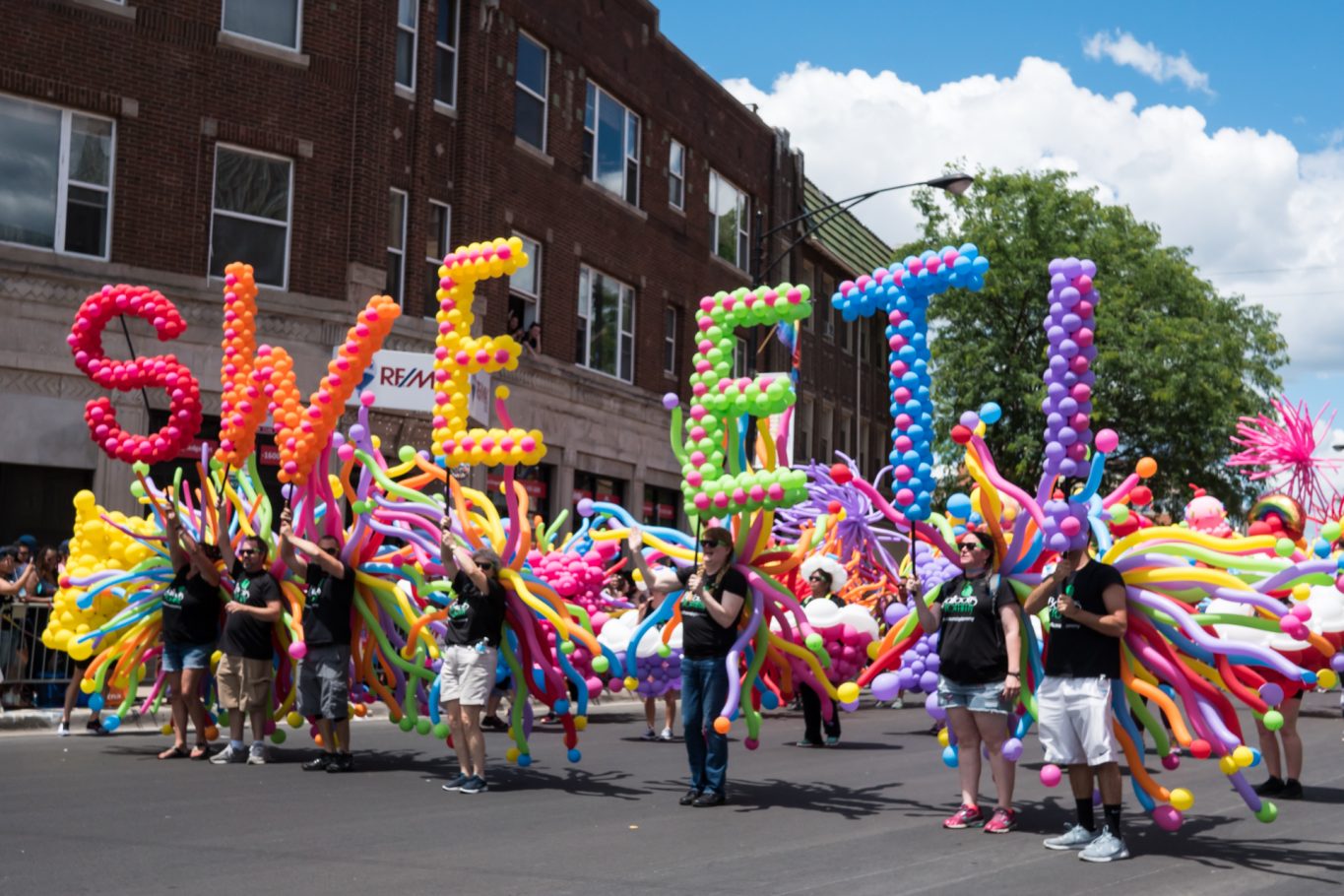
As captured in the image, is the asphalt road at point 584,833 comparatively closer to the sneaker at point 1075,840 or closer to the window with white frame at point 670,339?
the sneaker at point 1075,840

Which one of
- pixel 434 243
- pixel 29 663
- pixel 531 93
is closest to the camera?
pixel 29 663

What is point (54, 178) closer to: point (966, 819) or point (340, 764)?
point (340, 764)

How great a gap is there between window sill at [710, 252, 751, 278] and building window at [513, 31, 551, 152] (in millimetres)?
6845

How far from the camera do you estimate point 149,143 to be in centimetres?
1877

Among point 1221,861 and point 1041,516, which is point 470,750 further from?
point 1221,861

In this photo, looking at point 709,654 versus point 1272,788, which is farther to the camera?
point 1272,788

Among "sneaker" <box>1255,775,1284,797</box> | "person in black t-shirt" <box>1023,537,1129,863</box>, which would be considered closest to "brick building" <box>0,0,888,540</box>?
"sneaker" <box>1255,775,1284,797</box>

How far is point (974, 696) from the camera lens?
329 inches

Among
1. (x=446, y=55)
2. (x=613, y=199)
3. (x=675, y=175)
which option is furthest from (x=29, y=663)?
(x=675, y=175)

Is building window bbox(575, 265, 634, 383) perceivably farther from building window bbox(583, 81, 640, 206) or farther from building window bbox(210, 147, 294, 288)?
building window bbox(210, 147, 294, 288)

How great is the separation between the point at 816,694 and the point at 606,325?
1451 centimetres

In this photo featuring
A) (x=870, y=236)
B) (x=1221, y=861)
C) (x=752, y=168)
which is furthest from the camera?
(x=870, y=236)

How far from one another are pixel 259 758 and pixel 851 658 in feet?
15.5

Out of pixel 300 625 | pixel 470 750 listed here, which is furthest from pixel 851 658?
pixel 300 625
